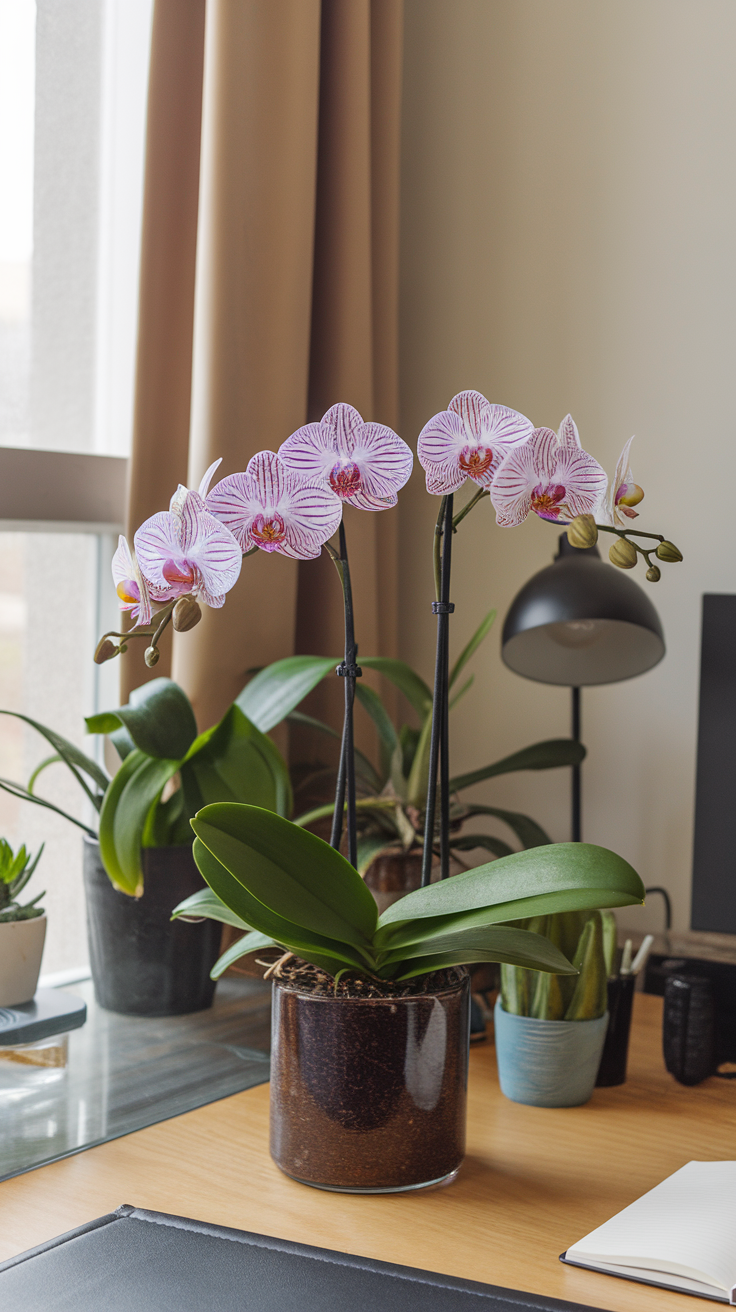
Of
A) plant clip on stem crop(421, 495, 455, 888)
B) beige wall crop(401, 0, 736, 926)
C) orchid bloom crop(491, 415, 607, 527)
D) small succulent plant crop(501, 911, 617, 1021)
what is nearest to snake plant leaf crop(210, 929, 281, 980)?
plant clip on stem crop(421, 495, 455, 888)

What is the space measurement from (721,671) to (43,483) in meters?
0.76

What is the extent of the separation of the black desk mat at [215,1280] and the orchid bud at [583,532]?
0.45 meters

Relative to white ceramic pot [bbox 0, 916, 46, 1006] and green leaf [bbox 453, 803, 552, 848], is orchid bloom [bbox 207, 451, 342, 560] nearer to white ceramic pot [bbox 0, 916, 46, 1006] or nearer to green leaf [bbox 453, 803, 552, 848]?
white ceramic pot [bbox 0, 916, 46, 1006]

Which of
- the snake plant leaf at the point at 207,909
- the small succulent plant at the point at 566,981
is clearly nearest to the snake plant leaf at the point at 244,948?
the snake plant leaf at the point at 207,909

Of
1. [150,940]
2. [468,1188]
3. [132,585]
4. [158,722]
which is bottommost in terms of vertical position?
[468,1188]

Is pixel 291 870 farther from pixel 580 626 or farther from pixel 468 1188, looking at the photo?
pixel 580 626

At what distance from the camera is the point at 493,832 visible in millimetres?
1631

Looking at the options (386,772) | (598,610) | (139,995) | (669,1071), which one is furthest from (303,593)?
(669,1071)

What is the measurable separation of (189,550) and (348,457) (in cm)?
12

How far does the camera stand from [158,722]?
1083 mm

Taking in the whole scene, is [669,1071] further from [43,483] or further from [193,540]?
[43,483]

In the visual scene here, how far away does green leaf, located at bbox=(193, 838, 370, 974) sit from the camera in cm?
81

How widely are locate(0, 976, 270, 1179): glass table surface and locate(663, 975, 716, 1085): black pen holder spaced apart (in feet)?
1.24

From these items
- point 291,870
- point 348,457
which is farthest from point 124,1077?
point 348,457
